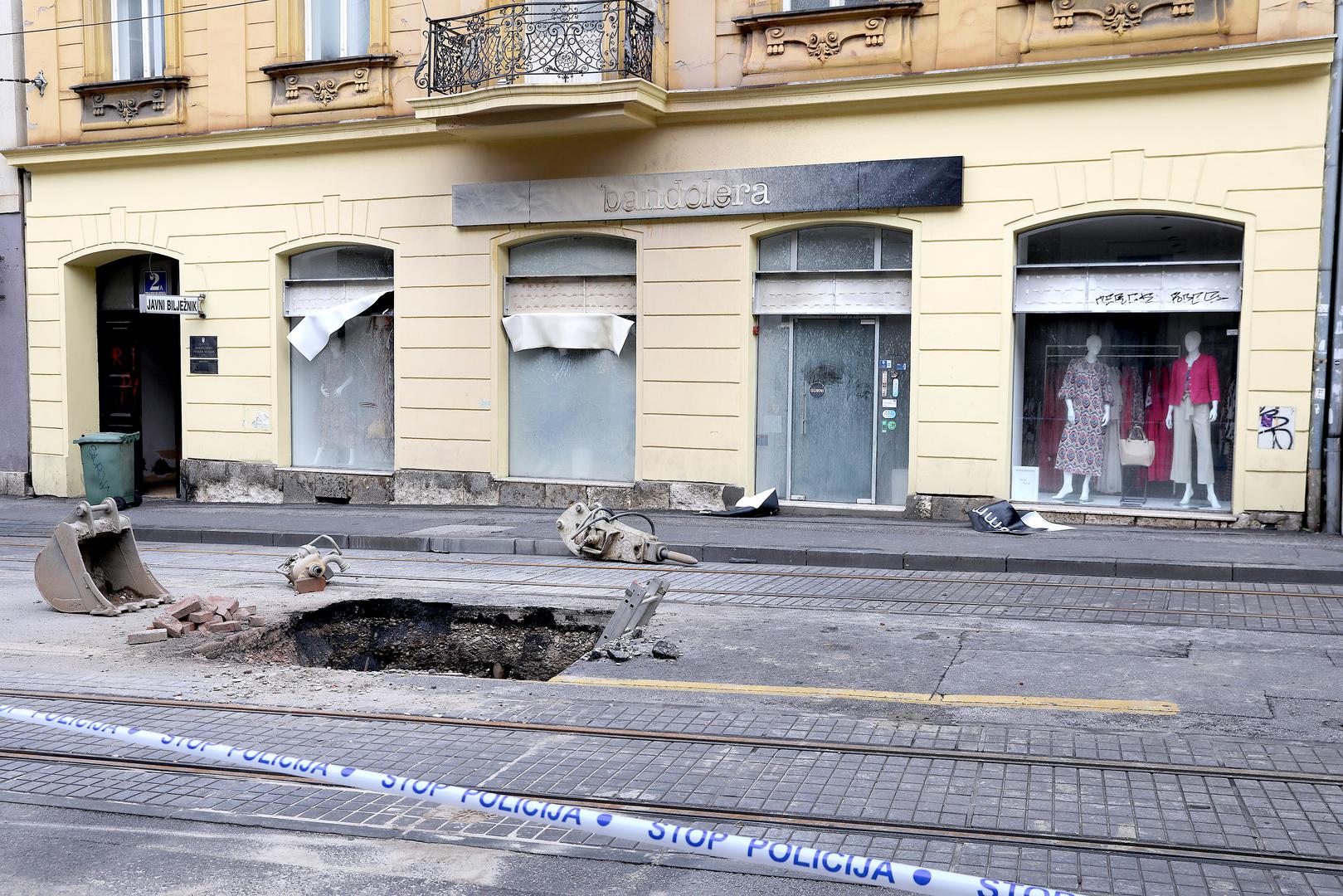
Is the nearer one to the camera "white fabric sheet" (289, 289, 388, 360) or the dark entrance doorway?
"white fabric sheet" (289, 289, 388, 360)

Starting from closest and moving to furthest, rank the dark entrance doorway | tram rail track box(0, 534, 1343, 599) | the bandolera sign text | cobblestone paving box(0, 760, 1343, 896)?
cobblestone paving box(0, 760, 1343, 896) < tram rail track box(0, 534, 1343, 599) < the bandolera sign text < the dark entrance doorway

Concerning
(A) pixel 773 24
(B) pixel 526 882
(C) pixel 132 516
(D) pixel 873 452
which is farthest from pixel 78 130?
(B) pixel 526 882

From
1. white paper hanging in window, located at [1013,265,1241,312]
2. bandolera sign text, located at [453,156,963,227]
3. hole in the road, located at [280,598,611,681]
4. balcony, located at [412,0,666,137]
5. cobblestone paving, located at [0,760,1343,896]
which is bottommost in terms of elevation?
hole in the road, located at [280,598,611,681]

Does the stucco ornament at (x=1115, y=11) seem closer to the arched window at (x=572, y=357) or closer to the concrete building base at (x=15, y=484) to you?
the arched window at (x=572, y=357)

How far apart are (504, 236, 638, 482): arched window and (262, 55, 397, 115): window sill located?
2.88 m

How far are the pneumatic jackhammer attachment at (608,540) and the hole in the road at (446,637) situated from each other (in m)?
2.39

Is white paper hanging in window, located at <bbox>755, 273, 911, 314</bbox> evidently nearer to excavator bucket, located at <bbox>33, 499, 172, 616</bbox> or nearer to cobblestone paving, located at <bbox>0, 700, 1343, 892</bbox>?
excavator bucket, located at <bbox>33, 499, 172, 616</bbox>

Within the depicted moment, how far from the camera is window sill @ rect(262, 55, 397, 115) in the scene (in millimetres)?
16297

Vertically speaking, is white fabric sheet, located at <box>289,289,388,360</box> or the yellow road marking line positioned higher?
white fabric sheet, located at <box>289,289,388,360</box>

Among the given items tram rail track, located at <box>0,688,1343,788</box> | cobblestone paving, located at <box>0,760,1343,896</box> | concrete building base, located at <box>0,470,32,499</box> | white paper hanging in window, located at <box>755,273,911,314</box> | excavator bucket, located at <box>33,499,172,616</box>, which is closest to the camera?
cobblestone paving, located at <box>0,760,1343,896</box>

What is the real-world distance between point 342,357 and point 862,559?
30.3 ft

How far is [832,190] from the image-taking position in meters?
14.2

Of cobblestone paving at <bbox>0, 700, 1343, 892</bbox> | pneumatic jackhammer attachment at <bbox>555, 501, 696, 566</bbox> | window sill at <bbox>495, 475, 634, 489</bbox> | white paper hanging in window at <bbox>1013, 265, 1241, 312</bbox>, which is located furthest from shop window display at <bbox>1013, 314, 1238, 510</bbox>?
cobblestone paving at <bbox>0, 700, 1343, 892</bbox>

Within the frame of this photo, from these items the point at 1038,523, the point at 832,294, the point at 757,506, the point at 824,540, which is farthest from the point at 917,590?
the point at 832,294
